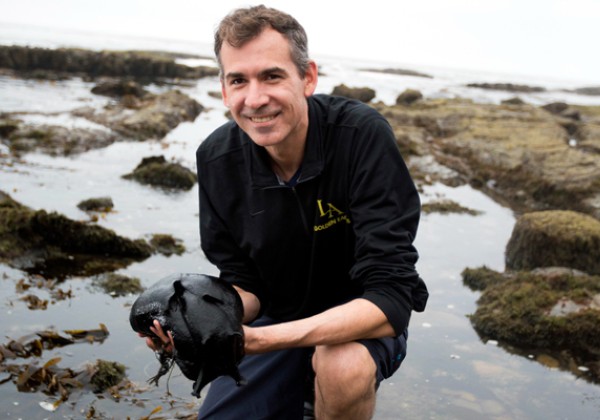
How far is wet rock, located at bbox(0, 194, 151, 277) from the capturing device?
6309 mm

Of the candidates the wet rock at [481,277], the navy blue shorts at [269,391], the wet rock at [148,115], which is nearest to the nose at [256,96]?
the navy blue shorts at [269,391]

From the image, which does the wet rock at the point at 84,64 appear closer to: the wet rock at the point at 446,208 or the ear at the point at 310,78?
the wet rock at the point at 446,208

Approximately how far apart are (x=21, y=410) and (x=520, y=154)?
12627 mm

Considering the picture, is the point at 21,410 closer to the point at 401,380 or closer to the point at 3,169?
the point at 401,380

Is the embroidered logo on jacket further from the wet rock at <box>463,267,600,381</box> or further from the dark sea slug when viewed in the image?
the wet rock at <box>463,267,600,381</box>

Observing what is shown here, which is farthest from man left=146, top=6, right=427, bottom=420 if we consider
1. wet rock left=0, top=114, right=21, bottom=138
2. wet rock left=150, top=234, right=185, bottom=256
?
wet rock left=0, top=114, right=21, bottom=138

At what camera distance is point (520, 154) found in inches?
558

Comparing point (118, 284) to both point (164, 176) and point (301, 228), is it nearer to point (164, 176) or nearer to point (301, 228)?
point (301, 228)

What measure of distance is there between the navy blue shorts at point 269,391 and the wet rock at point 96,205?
5.50 m

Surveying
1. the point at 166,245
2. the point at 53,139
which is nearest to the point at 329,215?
the point at 166,245

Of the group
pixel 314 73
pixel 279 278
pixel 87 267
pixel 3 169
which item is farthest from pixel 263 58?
pixel 3 169

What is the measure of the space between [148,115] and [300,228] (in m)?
15.8

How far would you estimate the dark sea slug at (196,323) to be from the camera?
8.95 ft

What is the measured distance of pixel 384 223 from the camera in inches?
125
